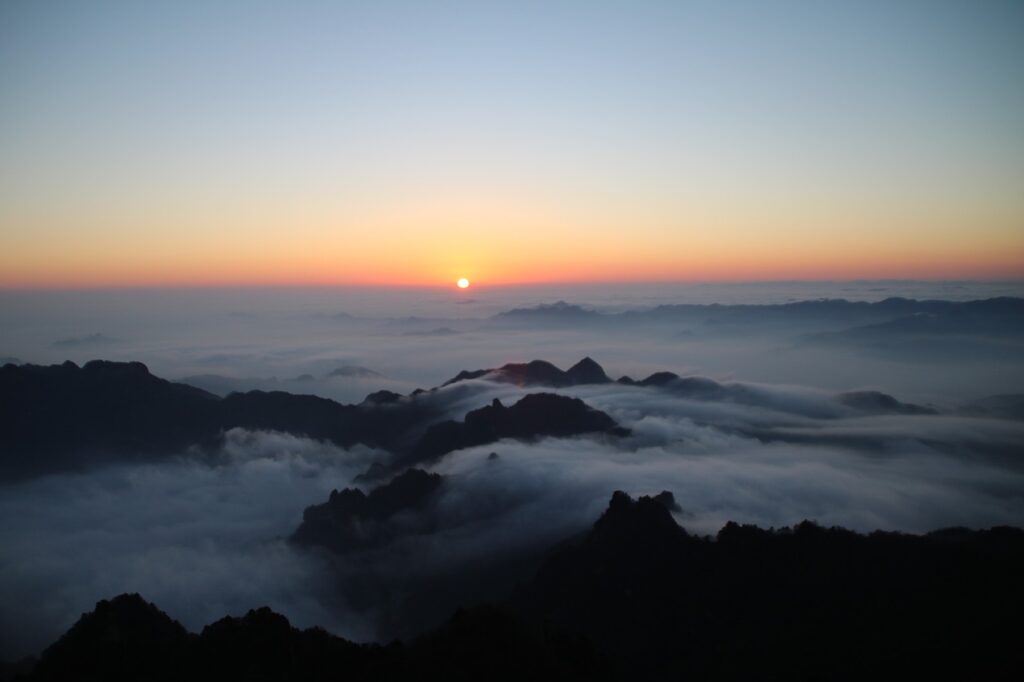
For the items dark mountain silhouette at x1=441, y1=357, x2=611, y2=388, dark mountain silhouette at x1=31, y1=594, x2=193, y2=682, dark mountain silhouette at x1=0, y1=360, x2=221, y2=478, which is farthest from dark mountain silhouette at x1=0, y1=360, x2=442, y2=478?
dark mountain silhouette at x1=31, y1=594, x2=193, y2=682

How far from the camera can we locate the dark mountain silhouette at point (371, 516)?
85.3 m

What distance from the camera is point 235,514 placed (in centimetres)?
10681

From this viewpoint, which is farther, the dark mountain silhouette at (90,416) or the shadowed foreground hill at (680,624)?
the dark mountain silhouette at (90,416)

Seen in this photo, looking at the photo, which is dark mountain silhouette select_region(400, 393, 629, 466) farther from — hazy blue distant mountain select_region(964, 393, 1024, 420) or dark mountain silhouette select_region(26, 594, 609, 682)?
hazy blue distant mountain select_region(964, 393, 1024, 420)

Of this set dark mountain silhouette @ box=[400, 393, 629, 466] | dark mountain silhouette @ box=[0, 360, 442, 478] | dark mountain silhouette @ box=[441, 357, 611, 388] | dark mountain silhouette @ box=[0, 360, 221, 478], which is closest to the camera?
dark mountain silhouette @ box=[400, 393, 629, 466]

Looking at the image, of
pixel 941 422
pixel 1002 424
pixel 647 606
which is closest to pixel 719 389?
pixel 941 422

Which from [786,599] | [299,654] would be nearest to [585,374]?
[786,599]

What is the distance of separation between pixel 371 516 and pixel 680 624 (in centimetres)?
5290

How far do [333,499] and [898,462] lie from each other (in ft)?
314

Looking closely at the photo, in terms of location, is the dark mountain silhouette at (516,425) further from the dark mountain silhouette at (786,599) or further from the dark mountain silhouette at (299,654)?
the dark mountain silhouette at (299,654)

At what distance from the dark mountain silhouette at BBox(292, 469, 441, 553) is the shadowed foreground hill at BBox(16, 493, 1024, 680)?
113 ft

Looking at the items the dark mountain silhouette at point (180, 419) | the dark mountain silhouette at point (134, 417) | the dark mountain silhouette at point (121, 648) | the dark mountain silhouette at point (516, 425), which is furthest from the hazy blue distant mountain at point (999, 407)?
the dark mountain silhouette at point (121, 648)

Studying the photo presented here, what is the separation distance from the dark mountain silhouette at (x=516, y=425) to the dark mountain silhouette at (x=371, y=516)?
20477mm

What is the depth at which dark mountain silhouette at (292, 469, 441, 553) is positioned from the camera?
85312 mm
